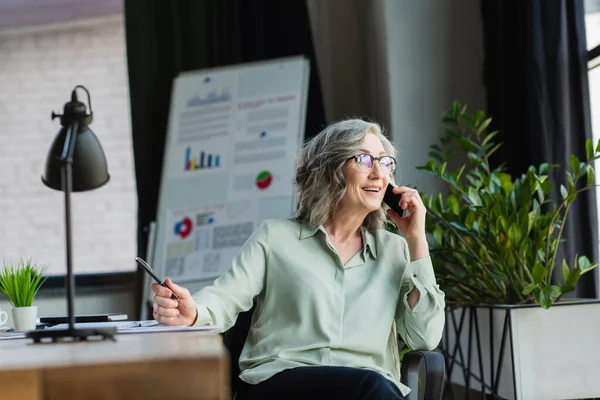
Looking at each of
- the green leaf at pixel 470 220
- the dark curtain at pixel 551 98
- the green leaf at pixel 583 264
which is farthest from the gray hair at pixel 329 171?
the dark curtain at pixel 551 98

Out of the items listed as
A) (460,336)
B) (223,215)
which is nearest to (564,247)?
(460,336)

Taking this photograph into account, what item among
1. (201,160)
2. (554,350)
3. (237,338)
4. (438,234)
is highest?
(201,160)

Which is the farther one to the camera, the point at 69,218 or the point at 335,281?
the point at 335,281

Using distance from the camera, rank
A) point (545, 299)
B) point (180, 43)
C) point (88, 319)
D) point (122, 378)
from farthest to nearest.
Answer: point (180, 43), point (545, 299), point (88, 319), point (122, 378)

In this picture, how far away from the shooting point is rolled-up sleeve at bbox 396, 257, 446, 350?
2070 mm

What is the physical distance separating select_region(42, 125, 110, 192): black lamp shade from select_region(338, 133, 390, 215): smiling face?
0.72 m

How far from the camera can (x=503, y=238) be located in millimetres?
2740

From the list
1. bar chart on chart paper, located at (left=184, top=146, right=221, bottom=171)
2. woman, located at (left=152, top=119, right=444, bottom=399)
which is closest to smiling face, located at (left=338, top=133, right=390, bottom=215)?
woman, located at (left=152, top=119, right=444, bottom=399)

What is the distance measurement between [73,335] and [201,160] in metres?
3.33

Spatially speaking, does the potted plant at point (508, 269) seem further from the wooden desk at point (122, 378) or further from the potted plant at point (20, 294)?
the wooden desk at point (122, 378)

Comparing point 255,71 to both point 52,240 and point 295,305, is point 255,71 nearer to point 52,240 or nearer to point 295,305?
point 52,240

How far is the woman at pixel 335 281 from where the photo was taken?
2.03 meters

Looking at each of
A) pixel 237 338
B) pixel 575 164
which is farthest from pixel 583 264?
pixel 237 338

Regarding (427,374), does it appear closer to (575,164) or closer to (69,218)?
(69,218)
